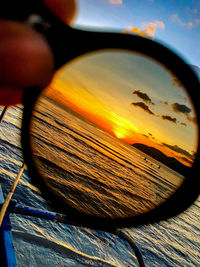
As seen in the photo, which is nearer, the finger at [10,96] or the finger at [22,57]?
the finger at [22,57]

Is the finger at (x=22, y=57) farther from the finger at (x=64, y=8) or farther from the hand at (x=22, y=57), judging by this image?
the finger at (x=64, y=8)

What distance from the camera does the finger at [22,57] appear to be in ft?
2.13

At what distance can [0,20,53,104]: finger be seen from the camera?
648 millimetres

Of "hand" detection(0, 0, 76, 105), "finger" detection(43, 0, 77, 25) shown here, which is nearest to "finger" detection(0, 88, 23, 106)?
"hand" detection(0, 0, 76, 105)

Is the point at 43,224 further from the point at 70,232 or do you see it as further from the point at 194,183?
the point at 194,183

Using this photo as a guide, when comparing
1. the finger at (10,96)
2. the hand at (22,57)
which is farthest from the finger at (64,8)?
the finger at (10,96)

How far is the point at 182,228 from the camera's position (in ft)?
36.8

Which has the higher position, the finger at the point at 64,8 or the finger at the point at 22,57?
the finger at the point at 64,8

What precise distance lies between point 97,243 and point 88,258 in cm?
79

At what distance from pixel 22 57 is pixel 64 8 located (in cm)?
45

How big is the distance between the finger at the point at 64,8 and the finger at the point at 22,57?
341mm

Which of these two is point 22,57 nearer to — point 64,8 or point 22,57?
point 22,57

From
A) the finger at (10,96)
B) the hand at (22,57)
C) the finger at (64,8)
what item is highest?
the finger at (64,8)

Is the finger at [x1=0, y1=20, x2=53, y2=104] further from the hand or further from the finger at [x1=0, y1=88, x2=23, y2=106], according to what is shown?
the finger at [x1=0, y1=88, x2=23, y2=106]
